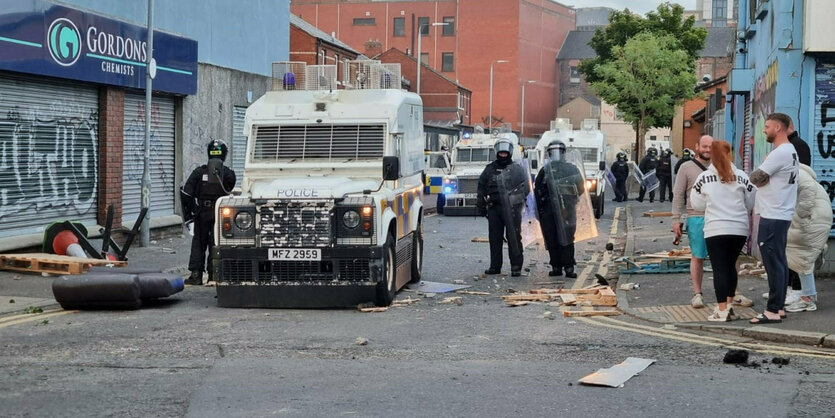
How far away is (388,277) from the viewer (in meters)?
12.7

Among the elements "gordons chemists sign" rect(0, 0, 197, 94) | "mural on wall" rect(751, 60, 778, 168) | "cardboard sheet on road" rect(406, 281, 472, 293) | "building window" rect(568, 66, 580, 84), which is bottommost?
"cardboard sheet on road" rect(406, 281, 472, 293)

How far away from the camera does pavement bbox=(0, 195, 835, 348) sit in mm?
10281

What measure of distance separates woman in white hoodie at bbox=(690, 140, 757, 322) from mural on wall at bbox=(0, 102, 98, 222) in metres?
11.0

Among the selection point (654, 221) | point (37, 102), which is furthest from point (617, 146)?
point (37, 102)

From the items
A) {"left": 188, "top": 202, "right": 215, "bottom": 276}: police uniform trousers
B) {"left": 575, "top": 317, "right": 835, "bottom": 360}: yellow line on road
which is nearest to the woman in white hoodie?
{"left": 575, "top": 317, "right": 835, "bottom": 360}: yellow line on road

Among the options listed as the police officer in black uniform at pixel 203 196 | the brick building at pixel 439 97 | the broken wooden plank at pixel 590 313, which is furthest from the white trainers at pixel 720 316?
the brick building at pixel 439 97

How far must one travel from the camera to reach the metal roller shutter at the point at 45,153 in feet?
57.2

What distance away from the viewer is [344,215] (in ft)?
39.6

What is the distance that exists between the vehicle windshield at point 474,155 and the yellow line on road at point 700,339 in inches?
864

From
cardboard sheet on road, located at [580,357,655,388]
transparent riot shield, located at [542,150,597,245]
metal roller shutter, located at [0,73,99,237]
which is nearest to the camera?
cardboard sheet on road, located at [580,357,655,388]

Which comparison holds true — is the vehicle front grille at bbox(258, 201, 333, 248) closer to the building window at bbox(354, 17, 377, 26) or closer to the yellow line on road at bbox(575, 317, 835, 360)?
the yellow line on road at bbox(575, 317, 835, 360)

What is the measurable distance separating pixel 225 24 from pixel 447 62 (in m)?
76.6

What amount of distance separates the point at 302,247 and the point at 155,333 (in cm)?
211

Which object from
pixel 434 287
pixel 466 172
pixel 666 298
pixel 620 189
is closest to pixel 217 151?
pixel 434 287
